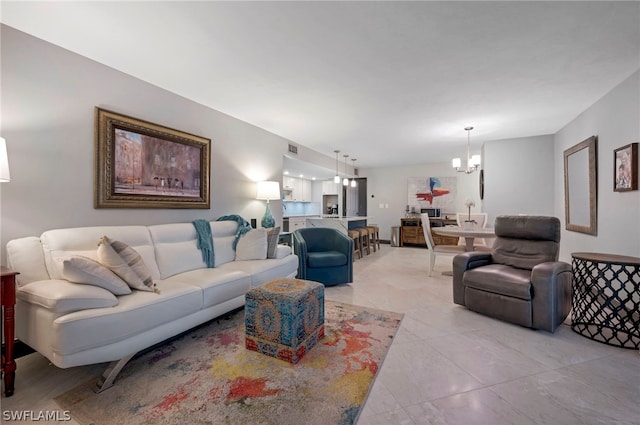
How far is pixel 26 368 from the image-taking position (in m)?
1.82

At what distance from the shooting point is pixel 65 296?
1.51 m

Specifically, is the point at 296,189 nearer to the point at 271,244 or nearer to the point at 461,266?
the point at 271,244

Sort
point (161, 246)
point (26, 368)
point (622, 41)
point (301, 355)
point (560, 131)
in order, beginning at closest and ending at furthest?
point (26, 368) → point (301, 355) → point (622, 41) → point (161, 246) → point (560, 131)

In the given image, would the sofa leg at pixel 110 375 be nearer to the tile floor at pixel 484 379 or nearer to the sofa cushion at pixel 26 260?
the tile floor at pixel 484 379

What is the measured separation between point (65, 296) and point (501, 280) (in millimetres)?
3370

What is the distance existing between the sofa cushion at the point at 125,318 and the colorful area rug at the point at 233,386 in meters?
0.29

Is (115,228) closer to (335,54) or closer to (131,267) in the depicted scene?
(131,267)

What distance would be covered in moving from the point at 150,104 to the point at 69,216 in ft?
4.48

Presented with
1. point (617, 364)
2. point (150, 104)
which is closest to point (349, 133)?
point (150, 104)

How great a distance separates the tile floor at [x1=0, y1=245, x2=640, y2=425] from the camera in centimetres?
142

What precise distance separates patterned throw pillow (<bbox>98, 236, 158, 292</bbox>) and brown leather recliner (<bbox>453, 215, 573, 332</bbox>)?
117 inches

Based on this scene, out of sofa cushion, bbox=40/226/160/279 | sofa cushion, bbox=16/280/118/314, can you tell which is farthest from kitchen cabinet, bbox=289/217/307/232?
sofa cushion, bbox=16/280/118/314

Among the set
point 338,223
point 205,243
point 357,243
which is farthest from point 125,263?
point 357,243

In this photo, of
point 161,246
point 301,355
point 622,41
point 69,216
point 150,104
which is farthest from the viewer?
point 150,104
